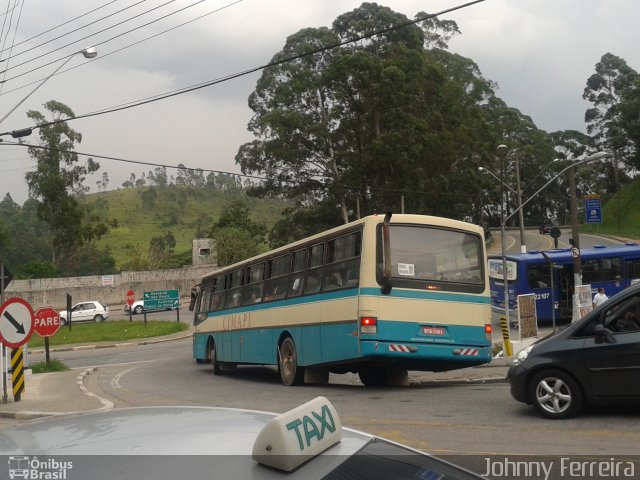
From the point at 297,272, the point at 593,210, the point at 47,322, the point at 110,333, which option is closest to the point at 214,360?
the point at 47,322

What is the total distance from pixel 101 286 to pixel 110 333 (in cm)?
2636

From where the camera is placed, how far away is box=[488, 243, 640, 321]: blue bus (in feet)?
117

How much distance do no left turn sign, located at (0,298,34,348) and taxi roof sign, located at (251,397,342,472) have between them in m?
13.9

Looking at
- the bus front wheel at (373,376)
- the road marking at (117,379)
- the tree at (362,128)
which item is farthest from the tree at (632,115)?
the bus front wheel at (373,376)

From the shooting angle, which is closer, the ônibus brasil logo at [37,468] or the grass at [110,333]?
the ônibus brasil logo at [37,468]

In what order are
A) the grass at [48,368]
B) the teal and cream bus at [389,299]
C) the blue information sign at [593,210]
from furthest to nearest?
the blue information sign at [593,210], the grass at [48,368], the teal and cream bus at [389,299]

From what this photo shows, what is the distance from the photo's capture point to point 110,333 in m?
42.9

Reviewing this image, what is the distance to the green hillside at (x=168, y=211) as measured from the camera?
390ft

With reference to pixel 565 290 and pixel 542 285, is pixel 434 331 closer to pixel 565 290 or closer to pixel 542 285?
pixel 542 285

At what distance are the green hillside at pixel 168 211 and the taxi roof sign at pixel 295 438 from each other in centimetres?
10827

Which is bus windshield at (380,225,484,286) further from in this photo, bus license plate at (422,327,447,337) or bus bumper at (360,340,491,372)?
bus bumper at (360,340,491,372)

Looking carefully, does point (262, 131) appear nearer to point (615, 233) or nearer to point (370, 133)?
point (370, 133)

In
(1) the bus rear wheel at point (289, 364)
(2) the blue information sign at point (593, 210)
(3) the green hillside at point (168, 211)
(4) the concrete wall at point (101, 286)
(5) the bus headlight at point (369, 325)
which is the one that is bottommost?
(1) the bus rear wheel at point (289, 364)

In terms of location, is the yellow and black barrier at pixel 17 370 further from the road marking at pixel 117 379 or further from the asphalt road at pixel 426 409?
the road marking at pixel 117 379
